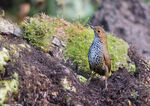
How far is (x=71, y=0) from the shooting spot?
6.12ft

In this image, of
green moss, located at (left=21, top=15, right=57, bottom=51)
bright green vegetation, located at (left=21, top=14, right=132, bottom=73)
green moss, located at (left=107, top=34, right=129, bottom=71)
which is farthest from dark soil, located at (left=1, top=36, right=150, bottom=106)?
green moss, located at (left=107, top=34, right=129, bottom=71)

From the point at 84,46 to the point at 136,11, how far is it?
4278mm

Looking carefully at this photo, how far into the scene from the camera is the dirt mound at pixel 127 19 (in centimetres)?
744

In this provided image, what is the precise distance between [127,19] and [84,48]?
4002mm

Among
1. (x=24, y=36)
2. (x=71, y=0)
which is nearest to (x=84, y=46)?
(x=24, y=36)

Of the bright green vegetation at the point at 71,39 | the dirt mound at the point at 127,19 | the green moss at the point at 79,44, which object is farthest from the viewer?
the dirt mound at the point at 127,19

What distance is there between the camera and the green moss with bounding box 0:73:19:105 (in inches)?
94.7

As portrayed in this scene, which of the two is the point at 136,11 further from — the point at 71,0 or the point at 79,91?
the point at 71,0

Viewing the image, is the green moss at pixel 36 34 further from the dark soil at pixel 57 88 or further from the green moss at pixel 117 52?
the green moss at pixel 117 52

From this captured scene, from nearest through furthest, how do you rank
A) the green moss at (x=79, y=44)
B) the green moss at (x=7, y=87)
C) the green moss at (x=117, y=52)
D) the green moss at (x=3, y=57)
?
the green moss at (x=7, y=87) → the green moss at (x=3, y=57) → the green moss at (x=79, y=44) → the green moss at (x=117, y=52)

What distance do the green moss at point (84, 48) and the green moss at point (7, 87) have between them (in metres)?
1.60

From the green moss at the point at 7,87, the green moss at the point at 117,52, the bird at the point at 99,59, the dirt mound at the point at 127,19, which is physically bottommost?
the green moss at the point at 7,87

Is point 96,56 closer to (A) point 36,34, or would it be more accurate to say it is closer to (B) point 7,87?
(A) point 36,34

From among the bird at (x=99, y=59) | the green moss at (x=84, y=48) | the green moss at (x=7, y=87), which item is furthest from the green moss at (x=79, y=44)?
the green moss at (x=7, y=87)
